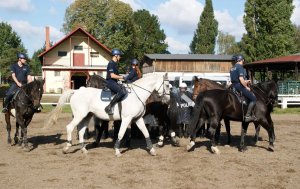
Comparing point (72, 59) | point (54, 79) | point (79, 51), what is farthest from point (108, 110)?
point (79, 51)

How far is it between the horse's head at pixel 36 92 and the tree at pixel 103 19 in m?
52.9

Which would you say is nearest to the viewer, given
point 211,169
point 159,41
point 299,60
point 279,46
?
point 211,169

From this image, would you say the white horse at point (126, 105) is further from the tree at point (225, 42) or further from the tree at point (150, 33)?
the tree at point (225, 42)

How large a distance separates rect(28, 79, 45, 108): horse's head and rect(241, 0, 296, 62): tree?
132 ft

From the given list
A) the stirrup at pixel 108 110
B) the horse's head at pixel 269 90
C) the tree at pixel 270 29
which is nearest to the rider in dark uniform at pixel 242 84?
the horse's head at pixel 269 90

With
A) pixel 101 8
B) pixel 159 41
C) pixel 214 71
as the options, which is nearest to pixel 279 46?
pixel 214 71

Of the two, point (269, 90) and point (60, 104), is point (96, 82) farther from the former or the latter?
point (269, 90)

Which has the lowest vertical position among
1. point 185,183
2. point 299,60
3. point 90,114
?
point 185,183

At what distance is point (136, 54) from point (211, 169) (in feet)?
235

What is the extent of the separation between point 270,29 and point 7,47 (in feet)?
195

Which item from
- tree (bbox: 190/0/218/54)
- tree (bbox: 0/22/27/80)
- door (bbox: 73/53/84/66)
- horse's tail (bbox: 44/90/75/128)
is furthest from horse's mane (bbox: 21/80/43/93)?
tree (bbox: 190/0/218/54)

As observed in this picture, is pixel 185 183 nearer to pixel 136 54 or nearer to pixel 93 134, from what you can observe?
pixel 93 134

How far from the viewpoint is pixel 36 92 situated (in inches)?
416

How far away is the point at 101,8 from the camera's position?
206ft
